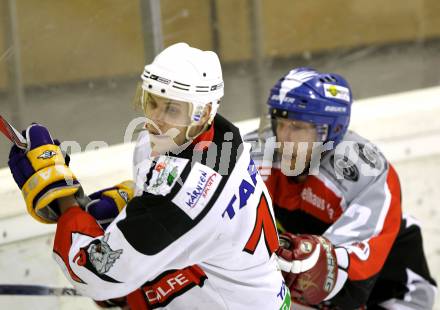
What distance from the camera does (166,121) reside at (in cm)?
187

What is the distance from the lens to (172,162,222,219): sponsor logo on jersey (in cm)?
178

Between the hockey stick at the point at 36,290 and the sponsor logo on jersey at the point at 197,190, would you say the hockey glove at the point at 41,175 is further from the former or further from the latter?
the hockey stick at the point at 36,290

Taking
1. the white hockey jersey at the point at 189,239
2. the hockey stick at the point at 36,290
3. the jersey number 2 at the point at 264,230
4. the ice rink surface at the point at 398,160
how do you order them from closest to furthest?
the white hockey jersey at the point at 189,239, the jersey number 2 at the point at 264,230, the hockey stick at the point at 36,290, the ice rink surface at the point at 398,160

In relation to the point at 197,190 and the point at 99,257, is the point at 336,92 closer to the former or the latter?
the point at 197,190

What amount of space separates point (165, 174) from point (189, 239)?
0.14 metres

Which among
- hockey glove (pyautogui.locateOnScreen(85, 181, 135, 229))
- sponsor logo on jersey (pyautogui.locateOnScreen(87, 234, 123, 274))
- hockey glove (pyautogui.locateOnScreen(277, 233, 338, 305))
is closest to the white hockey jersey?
sponsor logo on jersey (pyautogui.locateOnScreen(87, 234, 123, 274))

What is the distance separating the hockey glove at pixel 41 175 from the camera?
183 centimetres

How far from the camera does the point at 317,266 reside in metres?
2.32

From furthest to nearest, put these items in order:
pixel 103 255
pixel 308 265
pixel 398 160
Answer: pixel 398 160
pixel 308 265
pixel 103 255

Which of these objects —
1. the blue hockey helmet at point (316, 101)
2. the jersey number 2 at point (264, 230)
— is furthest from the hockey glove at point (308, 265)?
the blue hockey helmet at point (316, 101)

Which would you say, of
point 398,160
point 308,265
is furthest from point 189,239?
point 398,160

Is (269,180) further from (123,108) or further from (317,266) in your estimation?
(123,108)

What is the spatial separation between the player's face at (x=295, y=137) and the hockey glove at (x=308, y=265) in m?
0.28

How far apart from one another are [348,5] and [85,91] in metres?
1.26
